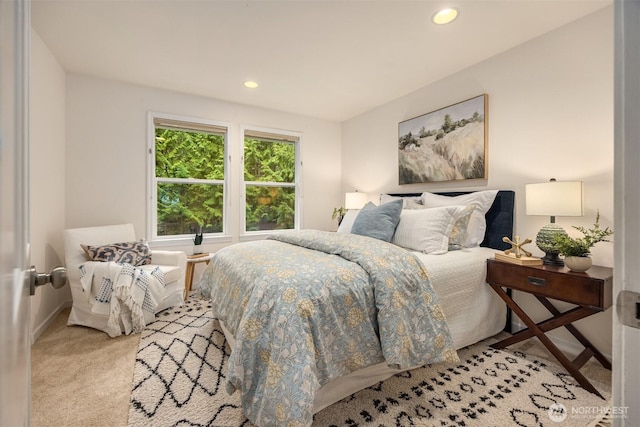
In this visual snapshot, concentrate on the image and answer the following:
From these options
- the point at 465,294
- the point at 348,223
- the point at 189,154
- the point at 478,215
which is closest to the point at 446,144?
the point at 478,215

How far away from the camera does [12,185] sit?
52 cm

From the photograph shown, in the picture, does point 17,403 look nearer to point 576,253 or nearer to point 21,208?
point 21,208

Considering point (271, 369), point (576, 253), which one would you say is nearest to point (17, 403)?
point (271, 369)

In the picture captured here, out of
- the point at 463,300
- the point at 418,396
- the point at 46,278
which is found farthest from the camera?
A: the point at 463,300

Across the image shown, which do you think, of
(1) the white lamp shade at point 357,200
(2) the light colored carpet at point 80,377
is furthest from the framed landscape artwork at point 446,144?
(2) the light colored carpet at point 80,377

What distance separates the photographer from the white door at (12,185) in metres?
0.43

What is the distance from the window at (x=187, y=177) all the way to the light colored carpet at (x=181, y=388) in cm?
156

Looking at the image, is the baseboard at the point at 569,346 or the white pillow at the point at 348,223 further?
the white pillow at the point at 348,223

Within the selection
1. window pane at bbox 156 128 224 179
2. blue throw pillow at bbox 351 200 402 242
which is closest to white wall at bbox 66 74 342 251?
window pane at bbox 156 128 224 179

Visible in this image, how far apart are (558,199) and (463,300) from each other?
925mm

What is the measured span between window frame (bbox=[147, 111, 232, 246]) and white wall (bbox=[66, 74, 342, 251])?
0.17 ft

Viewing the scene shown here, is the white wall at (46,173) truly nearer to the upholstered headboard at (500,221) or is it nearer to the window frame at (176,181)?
the window frame at (176,181)
